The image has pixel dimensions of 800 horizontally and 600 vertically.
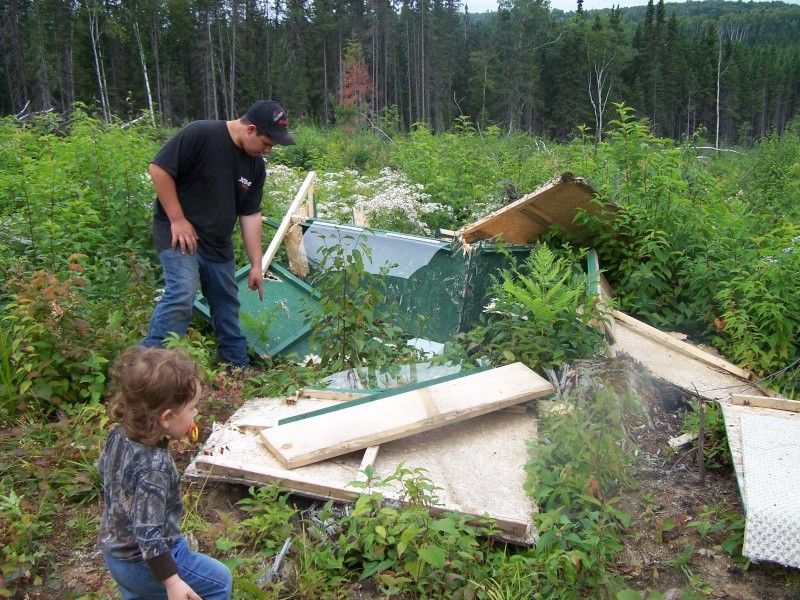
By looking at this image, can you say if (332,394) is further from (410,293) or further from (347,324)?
(410,293)

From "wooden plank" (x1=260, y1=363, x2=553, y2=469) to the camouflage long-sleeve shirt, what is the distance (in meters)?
1.41

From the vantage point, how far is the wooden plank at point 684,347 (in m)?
4.95

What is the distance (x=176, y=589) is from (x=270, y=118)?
10.3 ft

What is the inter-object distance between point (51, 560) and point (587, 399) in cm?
303

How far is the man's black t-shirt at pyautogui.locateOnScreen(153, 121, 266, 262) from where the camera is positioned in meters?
4.31

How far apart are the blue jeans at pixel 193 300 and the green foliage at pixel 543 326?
5.81ft

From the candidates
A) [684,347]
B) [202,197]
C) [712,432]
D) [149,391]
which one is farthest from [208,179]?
[684,347]

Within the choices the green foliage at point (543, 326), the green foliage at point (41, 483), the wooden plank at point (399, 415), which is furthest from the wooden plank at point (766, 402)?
the green foliage at point (41, 483)

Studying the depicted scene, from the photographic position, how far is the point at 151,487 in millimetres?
1971

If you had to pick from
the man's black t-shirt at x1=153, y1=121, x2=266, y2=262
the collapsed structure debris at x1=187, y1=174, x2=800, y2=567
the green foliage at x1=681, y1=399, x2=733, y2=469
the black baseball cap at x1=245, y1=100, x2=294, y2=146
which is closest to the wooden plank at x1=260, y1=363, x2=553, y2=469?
the collapsed structure debris at x1=187, y1=174, x2=800, y2=567

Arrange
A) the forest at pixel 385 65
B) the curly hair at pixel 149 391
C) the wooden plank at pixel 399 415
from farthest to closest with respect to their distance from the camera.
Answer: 1. the forest at pixel 385 65
2. the wooden plank at pixel 399 415
3. the curly hair at pixel 149 391

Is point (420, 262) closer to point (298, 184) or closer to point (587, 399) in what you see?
point (587, 399)

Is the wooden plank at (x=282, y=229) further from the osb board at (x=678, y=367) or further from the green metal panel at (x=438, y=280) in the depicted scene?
the osb board at (x=678, y=367)

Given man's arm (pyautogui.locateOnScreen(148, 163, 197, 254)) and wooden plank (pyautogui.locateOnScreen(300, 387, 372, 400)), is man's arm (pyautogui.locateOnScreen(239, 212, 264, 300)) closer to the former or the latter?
man's arm (pyautogui.locateOnScreen(148, 163, 197, 254))
